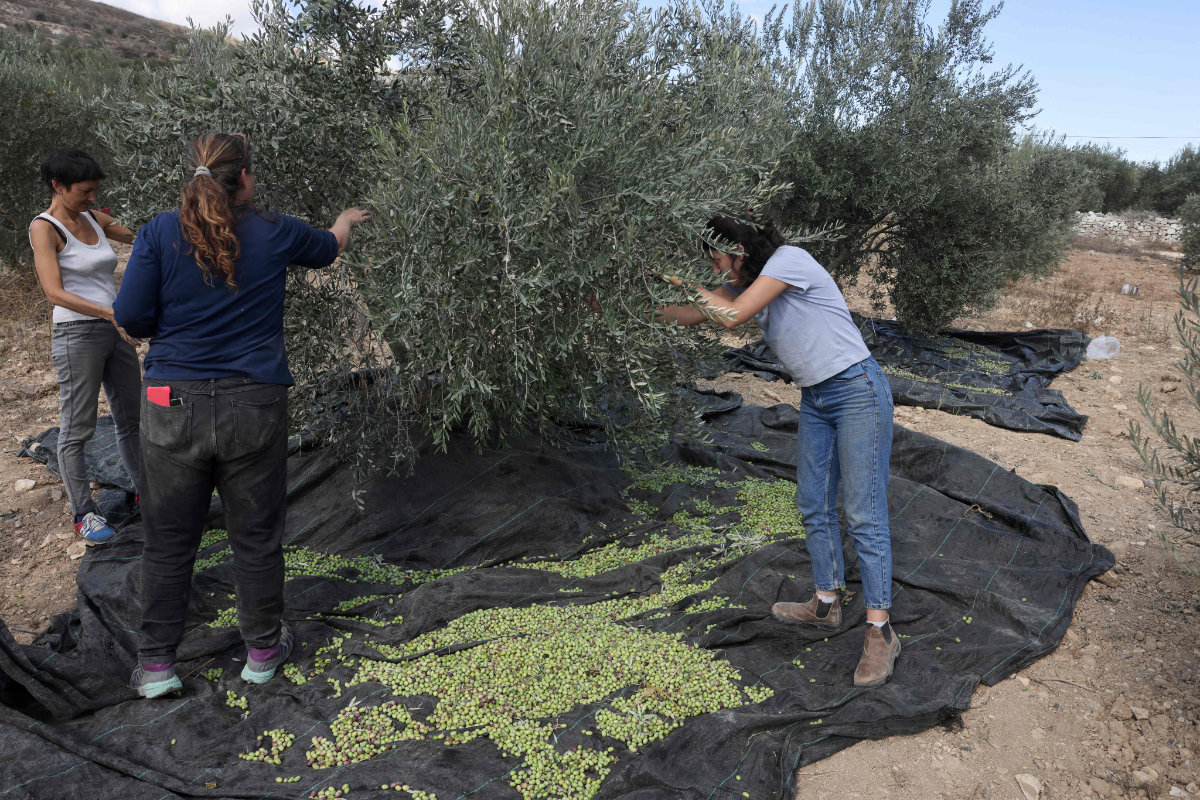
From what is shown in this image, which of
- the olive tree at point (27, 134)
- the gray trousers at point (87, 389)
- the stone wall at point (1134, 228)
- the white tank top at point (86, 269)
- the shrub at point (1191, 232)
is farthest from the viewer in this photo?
the stone wall at point (1134, 228)

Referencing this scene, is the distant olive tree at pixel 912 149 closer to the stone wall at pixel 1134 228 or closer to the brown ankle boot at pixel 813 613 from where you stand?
the brown ankle boot at pixel 813 613

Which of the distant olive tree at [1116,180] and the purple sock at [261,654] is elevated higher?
the distant olive tree at [1116,180]

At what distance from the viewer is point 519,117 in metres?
3.89

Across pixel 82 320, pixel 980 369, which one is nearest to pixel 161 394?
pixel 82 320

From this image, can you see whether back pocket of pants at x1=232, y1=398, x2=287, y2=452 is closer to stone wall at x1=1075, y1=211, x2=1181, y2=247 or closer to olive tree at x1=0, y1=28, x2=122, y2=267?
olive tree at x1=0, y1=28, x2=122, y2=267

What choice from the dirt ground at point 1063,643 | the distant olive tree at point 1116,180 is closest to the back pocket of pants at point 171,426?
the dirt ground at point 1063,643

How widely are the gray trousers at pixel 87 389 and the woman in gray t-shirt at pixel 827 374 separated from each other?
362 centimetres

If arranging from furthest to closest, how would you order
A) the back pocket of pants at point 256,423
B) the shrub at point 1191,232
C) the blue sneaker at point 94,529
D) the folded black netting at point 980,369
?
the shrub at point 1191,232, the folded black netting at point 980,369, the blue sneaker at point 94,529, the back pocket of pants at point 256,423

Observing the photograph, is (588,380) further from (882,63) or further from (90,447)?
(882,63)

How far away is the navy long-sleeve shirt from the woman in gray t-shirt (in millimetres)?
1854

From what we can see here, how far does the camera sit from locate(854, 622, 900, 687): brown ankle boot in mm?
3422

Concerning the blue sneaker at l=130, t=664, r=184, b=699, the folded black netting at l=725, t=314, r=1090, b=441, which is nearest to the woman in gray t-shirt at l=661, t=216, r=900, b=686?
the blue sneaker at l=130, t=664, r=184, b=699

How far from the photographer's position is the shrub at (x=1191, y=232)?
56.7ft

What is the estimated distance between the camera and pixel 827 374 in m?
3.38
